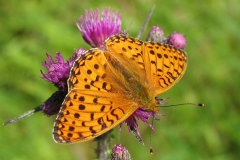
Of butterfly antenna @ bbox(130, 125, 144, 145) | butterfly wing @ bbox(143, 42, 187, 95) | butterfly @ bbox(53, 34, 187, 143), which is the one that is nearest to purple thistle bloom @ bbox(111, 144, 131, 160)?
butterfly antenna @ bbox(130, 125, 144, 145)

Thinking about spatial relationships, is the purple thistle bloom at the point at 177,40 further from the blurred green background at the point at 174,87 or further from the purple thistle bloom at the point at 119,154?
the blurred green background at the point at 174,87

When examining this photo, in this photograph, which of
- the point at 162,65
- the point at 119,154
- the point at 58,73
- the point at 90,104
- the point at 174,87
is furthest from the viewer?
the point at 174,87

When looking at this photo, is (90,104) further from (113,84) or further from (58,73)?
(58,73)

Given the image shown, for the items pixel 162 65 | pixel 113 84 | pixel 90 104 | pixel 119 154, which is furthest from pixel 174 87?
pixel 90 104

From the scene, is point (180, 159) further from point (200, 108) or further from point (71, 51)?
point (71, 51)

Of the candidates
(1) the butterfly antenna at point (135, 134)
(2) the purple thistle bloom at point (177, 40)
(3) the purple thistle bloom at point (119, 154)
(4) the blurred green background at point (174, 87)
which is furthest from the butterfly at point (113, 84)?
(4) the blurred green background at point (174, 87)

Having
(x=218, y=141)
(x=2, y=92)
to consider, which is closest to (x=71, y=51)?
(x=2, y=92)

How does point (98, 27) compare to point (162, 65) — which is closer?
point (162, 65)
